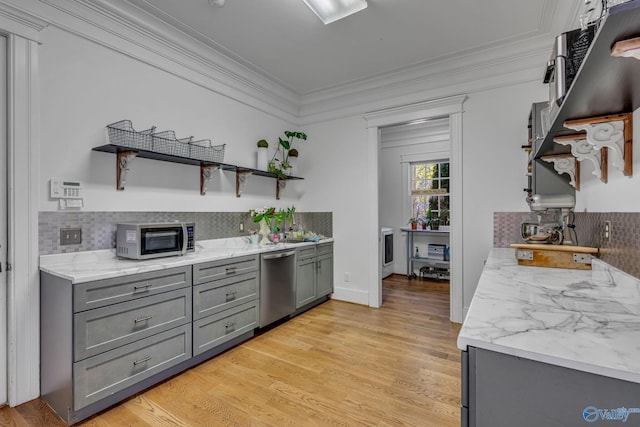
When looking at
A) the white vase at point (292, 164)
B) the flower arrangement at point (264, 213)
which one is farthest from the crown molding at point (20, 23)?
the white vase at point (292, 164)

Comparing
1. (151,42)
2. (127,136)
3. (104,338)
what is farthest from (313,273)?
(151,42)

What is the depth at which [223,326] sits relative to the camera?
2594mm

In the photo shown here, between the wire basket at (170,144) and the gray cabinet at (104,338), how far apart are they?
1.09 metres

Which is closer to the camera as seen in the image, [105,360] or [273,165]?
[105,360]

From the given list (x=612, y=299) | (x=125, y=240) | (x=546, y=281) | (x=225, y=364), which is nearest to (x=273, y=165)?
(x=125, y=240)

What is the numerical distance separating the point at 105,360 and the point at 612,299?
2669 mm

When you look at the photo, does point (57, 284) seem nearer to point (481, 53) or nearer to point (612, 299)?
point (612, 299)

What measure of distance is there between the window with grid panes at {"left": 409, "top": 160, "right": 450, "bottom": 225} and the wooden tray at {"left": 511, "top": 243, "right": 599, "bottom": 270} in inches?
145

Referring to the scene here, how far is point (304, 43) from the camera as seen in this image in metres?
3.02

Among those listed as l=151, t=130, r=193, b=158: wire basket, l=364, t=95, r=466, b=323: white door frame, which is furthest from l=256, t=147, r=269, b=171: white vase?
l=364, t=95, r=466, b=323: white door frame

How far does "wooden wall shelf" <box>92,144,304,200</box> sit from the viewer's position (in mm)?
2350

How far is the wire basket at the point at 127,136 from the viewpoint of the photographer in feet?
7.63

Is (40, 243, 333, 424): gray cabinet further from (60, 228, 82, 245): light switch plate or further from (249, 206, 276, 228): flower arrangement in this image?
(249, 206, 276, 228): flower arrangement

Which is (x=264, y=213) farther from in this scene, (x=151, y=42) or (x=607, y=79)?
(x=607, y=79)
